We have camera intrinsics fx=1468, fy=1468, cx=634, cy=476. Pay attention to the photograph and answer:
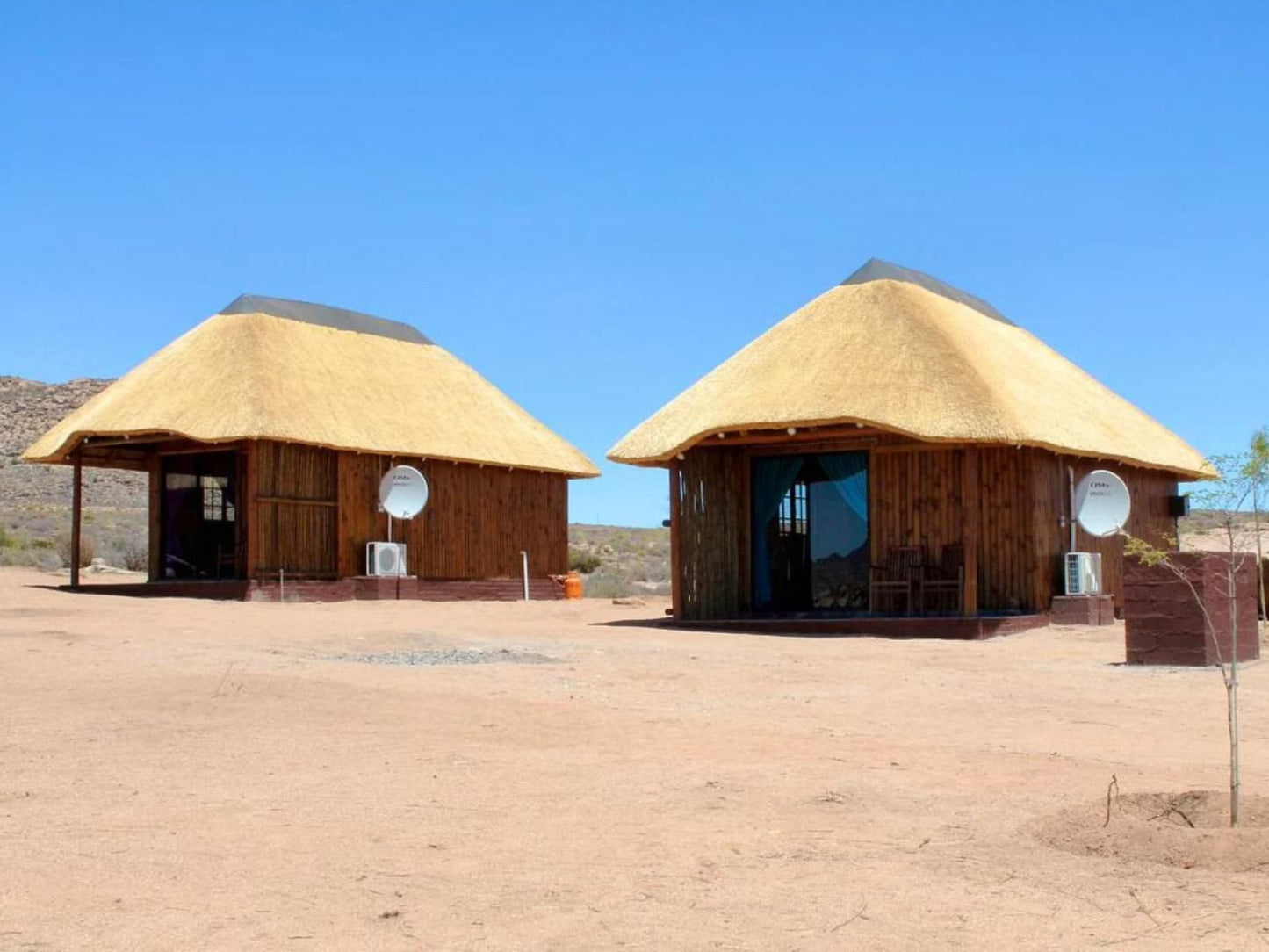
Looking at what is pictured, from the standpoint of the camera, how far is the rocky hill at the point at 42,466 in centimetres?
4981

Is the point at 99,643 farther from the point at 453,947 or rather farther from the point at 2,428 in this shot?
the point at 2,428

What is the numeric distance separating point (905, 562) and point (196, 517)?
11122mm

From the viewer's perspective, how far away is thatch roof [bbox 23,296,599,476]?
20172mm

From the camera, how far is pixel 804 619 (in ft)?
56.0

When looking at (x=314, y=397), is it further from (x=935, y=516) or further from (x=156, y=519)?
(x=935, y=516)

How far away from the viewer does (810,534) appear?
63.0ft

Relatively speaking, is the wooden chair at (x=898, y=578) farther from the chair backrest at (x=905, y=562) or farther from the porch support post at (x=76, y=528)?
the porch support post at (x=76, y=528)

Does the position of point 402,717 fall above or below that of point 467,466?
below

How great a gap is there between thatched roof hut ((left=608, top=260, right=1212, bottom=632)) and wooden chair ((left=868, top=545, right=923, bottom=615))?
2cm

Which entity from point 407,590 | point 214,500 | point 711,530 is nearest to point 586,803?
point 711,530

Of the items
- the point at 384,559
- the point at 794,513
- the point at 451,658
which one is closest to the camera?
the point at 451,658

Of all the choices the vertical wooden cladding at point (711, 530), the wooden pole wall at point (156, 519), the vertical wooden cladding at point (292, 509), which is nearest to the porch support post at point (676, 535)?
the vertical wooden cladding at point (711, 530)

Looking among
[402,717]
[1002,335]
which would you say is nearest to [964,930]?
[402,717]

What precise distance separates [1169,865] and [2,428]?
182 ft
